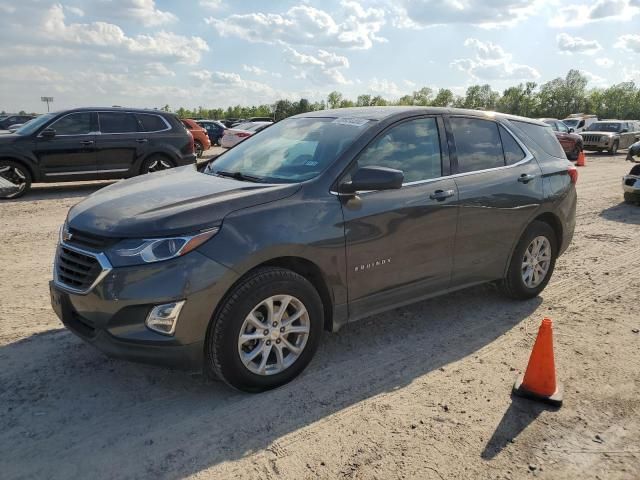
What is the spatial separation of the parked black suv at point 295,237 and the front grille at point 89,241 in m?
0.01

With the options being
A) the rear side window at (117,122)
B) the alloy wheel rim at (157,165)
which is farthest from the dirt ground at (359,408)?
the alloy wheel rim at (157,165)

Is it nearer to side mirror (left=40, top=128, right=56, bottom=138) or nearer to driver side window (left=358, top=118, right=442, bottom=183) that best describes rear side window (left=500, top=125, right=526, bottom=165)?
driver side window (left=358, top=118, right=442, bottom=183)

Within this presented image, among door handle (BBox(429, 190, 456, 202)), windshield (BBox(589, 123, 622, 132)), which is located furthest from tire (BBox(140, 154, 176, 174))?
windshield (BBox(589, 123, 622, 132))

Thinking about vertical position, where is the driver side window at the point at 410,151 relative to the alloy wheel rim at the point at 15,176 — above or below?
above

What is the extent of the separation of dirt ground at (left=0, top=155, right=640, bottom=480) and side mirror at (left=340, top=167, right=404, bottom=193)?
1.29m

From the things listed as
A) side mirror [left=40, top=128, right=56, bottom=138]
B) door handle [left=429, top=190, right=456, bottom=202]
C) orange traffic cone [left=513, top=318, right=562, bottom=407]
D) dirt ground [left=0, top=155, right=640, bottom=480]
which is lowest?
dirt ground [left=0, top=155, right=640, bottom=480]

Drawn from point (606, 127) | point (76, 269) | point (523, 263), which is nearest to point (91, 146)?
point (76, 269)

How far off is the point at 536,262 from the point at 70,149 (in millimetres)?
9454

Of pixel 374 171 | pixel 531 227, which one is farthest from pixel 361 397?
pixel 531 227

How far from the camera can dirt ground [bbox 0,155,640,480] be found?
110 inches

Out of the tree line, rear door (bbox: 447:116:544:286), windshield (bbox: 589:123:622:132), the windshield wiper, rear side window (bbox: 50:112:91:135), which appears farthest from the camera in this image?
the tree line

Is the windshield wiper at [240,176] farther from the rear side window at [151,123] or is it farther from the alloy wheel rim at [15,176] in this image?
the rear side window at [151,123]

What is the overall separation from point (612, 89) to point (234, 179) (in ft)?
364

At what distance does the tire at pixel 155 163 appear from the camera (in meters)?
11.8
